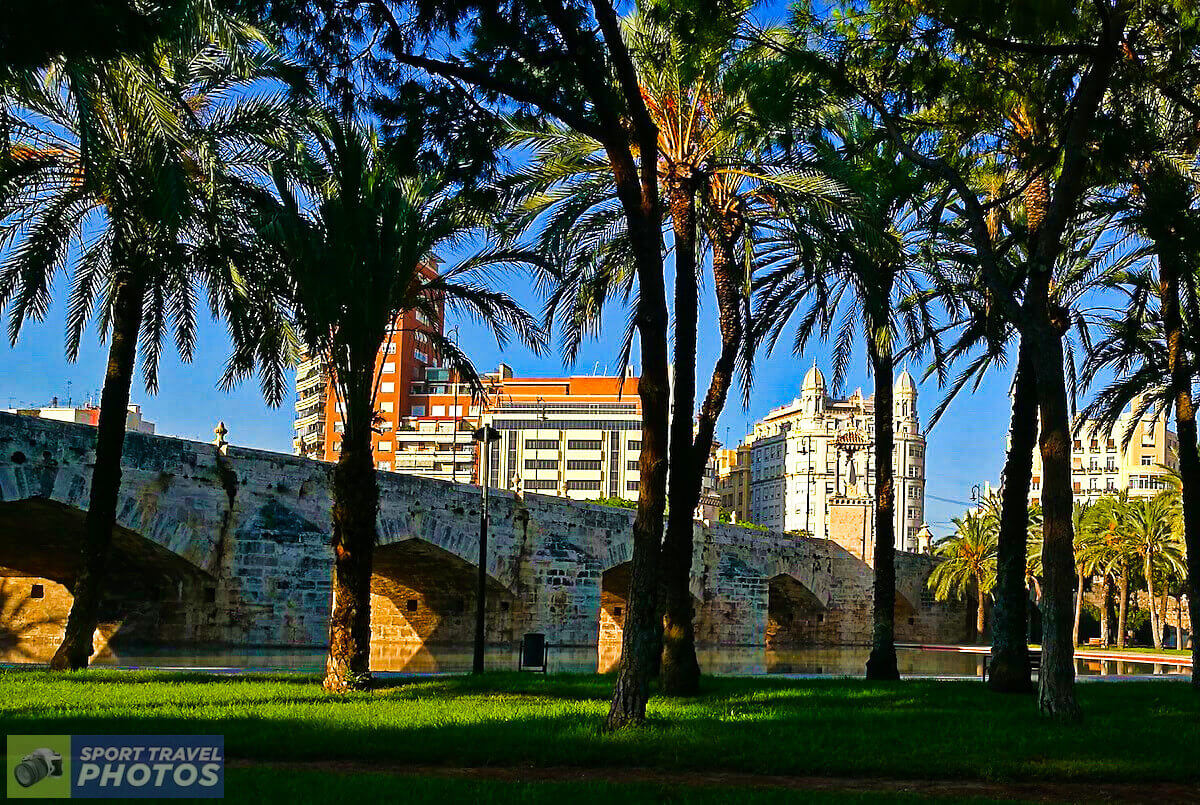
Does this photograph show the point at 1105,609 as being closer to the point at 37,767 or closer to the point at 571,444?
the point at 37,767

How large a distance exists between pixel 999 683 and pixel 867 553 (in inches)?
1997

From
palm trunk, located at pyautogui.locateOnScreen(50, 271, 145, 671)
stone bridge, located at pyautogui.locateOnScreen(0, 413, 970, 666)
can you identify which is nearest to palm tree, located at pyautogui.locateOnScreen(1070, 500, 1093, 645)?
stone bridge, located at pyautogui.locateOnScreen(0, 413, 970, 666)


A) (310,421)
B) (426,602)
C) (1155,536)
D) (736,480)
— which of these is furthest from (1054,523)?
(736,480)

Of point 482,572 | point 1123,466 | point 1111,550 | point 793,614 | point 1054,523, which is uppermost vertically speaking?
point 1123,466

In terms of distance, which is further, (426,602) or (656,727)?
(426,602)

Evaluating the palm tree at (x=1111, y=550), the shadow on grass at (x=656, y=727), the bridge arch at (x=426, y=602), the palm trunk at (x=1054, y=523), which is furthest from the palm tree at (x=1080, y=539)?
the palm trunk at (x=1054, y=523)

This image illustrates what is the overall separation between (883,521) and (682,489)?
5612 mm

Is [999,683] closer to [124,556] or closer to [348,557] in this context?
[348,557]

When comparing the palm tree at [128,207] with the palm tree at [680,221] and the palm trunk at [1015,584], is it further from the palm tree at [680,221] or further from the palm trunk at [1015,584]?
the palm trunk at [1015,584]

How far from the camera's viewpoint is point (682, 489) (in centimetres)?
1541

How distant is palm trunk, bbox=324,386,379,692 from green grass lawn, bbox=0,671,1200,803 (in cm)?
84

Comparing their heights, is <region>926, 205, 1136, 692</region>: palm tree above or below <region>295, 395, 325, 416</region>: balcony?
below

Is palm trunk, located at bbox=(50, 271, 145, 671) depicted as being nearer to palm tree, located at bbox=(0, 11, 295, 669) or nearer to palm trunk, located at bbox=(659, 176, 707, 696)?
palm tree, located at bbox=(0, 11, 295, 669)

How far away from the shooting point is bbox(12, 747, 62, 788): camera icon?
7.73 meters
